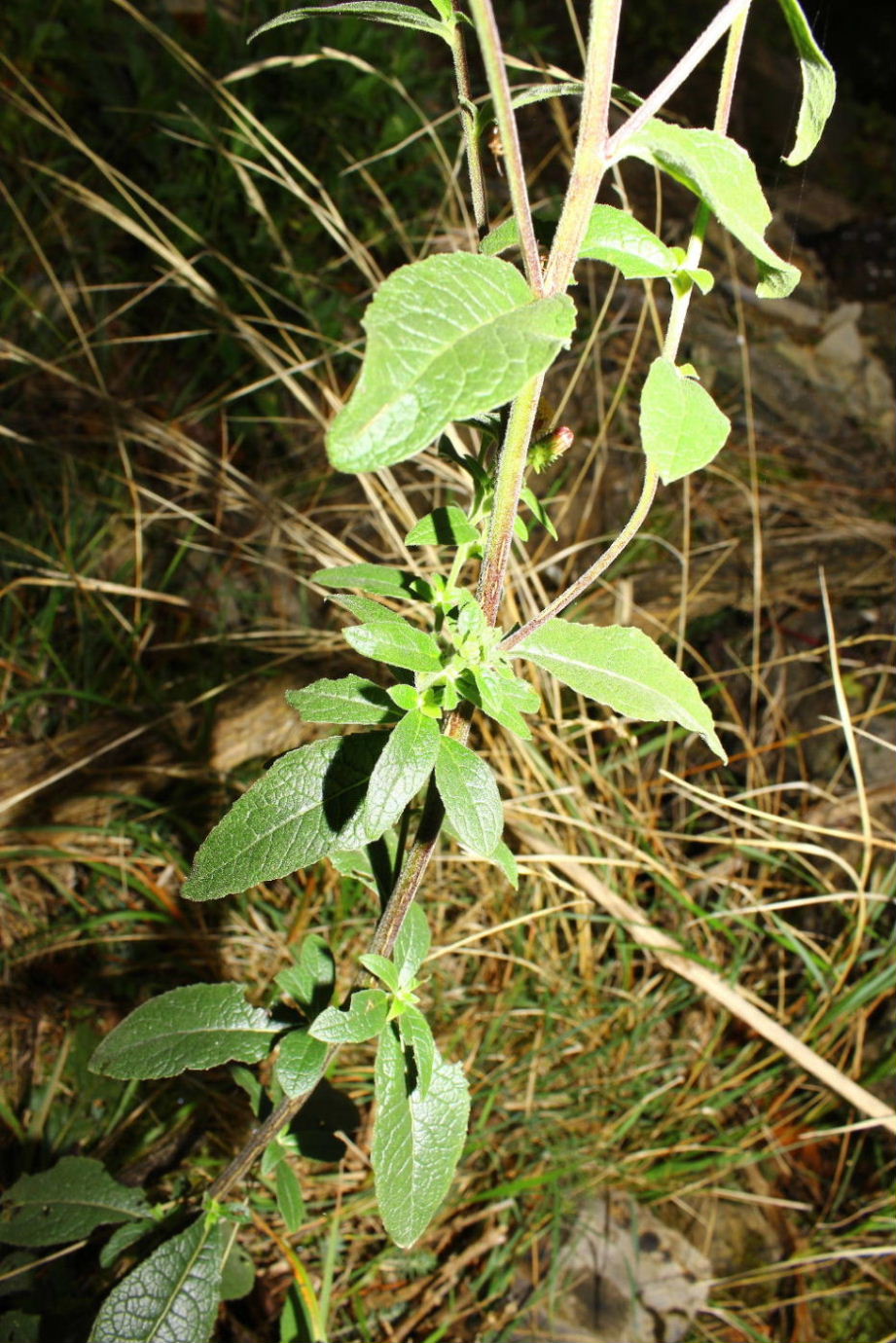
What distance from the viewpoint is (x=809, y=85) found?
58 cm

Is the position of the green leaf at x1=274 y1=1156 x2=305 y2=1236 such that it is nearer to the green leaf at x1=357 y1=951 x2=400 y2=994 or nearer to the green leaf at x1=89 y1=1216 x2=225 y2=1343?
the green leaf at x1=89 y1=1216 x2=225 y2=1343

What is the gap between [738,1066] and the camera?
6.05ft

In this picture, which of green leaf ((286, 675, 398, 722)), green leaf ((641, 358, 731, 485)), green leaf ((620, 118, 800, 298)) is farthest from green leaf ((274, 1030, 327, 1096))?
green leaf ((620, 118, 800, 298))

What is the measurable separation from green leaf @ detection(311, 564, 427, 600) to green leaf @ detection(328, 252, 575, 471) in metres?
0.32

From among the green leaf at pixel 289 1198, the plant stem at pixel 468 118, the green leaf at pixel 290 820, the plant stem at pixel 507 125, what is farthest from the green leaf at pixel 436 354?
the green leaf at pixel 289 1198

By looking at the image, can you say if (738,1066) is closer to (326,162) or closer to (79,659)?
(79,659)

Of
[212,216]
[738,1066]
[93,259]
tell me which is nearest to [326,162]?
[212,216]

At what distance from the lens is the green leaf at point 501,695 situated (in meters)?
0.70

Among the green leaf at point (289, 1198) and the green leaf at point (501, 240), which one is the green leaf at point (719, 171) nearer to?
the green leaf at point (501, 240)

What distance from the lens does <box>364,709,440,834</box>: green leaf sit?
0.66 meters

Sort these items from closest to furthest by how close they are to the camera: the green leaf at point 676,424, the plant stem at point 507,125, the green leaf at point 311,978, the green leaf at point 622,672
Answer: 1. the plant stem at point 507,125
2. the green leaf at point 676,424
3. the green leaf at point 622,672
4. the green leaf at point 311,978

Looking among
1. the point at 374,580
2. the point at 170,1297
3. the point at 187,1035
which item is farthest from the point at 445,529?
the point at 170,1297

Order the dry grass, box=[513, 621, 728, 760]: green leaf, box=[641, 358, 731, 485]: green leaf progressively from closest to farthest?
box=[641, 358, 731, 485]: green leaf < box=[513, 621, 728, 760]: green leaf < the dry grass

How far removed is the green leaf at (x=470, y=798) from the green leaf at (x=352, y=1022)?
0.75ft
